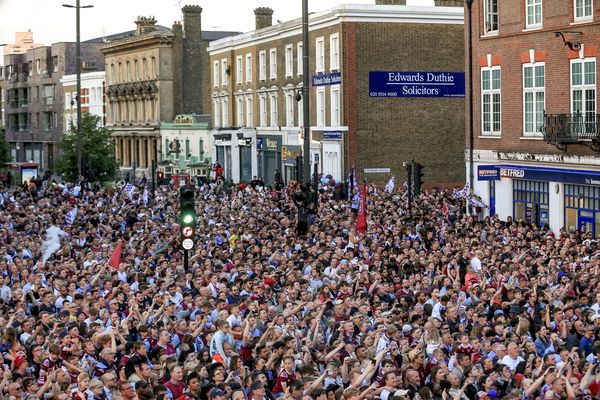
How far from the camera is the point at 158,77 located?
8925 cm

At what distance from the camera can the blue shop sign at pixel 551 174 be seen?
37978 millimetres

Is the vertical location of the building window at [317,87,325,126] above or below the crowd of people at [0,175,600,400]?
above

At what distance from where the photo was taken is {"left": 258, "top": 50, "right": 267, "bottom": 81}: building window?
234ft

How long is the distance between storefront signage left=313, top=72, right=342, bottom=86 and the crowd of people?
1014 inches

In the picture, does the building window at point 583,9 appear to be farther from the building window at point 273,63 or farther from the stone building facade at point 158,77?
the stone building facade at point 158,77

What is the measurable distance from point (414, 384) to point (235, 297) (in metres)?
6.55

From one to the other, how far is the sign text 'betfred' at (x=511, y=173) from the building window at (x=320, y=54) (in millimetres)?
20581

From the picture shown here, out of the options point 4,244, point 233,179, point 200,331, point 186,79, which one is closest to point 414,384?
point 200,331

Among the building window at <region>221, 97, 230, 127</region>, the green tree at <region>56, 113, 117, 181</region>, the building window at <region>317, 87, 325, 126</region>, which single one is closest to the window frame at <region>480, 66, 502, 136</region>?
the building window at <region>317, 87, 325, 126</region>

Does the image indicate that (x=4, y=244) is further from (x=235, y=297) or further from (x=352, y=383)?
(x=352, y=383)

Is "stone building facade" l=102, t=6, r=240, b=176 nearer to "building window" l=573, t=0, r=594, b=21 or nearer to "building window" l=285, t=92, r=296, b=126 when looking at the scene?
"building window" l=285, t=92, r=296, b=126

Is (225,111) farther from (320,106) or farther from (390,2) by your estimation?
(390,2)

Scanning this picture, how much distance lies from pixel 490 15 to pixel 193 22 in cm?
4773

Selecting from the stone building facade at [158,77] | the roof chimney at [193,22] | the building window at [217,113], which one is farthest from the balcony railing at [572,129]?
the roof chimney at [193,22]
